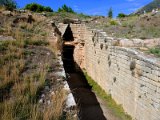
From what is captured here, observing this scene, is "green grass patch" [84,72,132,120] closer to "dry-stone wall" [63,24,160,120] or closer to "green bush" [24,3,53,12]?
"dry-stone wall" [63,24,160,120]

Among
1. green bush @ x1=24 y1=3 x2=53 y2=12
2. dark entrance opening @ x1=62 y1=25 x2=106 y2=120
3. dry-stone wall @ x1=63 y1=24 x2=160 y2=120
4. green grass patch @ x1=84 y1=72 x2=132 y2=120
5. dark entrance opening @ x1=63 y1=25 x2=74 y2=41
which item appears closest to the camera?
dry-stone wall @ x1=63 y1=24 x2=160 y2=120

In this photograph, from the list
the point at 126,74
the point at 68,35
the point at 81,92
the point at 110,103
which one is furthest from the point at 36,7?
the point at 126,74

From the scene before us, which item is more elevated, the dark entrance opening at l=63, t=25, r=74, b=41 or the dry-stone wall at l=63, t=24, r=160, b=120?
the dark entrance opening at l=63, t=25, r=74, b=41

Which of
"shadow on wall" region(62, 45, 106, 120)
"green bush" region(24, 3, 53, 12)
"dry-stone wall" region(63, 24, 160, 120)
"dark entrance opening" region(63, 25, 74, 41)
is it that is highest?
"green bush" region(24, 3, 53, 12)

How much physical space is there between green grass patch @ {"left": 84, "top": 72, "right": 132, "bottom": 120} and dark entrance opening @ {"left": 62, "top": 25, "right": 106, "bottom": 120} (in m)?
0.34

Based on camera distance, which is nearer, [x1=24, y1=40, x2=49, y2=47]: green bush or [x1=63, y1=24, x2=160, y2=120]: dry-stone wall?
[x1=63, y1=24, x2=160, y2=120]: dry-stone wall

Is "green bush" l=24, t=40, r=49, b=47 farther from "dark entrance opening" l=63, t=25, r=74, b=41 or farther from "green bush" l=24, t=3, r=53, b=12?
"green bush" l=24, t=3, r=53, b=12

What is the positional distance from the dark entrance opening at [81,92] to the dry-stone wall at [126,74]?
0.89 metres

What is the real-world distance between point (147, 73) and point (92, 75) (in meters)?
9.57

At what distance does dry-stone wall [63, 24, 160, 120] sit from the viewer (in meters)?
8.43

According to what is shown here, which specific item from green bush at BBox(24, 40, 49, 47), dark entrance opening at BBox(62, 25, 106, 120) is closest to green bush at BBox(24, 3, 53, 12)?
dark entrance opening at BBox(62, 25, 106, 120)

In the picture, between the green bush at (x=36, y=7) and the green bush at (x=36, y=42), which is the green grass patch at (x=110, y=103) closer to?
the green bush at (x=36, y=42)

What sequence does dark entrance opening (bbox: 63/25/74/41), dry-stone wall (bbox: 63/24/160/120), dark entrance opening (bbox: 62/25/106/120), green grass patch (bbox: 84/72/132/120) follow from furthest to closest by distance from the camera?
dark entrance opening (bbox: 63/25/74/41) → dark entrance opening (bbox: 62/25/106/120) → green grass patch (bbox: 84/72/132/120) → dry-stone wall (bbox: 63/24/160/120)

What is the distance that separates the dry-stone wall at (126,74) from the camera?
8.43 m
